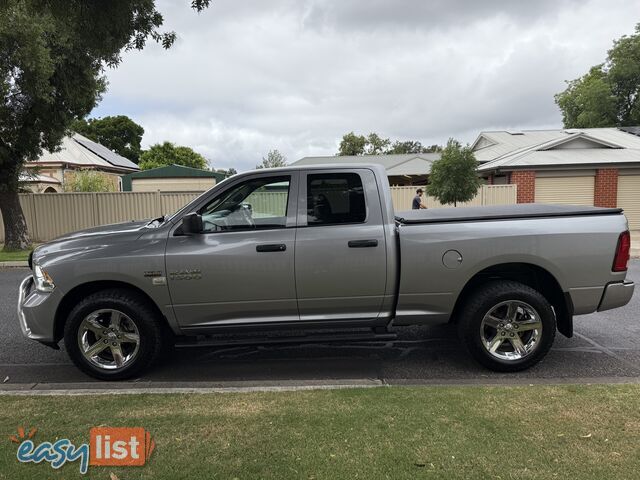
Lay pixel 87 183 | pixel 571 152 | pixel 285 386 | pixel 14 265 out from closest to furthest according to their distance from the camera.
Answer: pixel 285 386, pixel 14 265, pixel 571 152, pixel 87 183

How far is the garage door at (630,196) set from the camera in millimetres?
20547

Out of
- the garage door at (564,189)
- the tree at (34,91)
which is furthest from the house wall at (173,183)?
the garage door at (564,189)

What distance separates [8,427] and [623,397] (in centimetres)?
447

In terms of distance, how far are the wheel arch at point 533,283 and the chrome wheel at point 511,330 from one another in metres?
0.29

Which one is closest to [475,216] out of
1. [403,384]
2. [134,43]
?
[403,384]

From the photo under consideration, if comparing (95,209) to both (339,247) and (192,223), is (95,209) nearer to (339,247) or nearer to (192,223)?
(192,223)

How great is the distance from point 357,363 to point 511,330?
4.93ft

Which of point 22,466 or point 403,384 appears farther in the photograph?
point 403,384

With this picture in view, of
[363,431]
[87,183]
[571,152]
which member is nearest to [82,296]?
[363,431]

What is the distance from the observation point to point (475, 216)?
4.69 metres

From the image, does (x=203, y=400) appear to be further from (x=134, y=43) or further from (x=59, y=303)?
(x=134, y=43)

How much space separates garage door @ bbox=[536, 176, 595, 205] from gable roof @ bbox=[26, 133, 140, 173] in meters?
24.7

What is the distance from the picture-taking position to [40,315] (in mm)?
4371

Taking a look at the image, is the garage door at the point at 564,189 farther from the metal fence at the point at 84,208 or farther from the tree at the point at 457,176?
the metal fence at the point at 84,208
